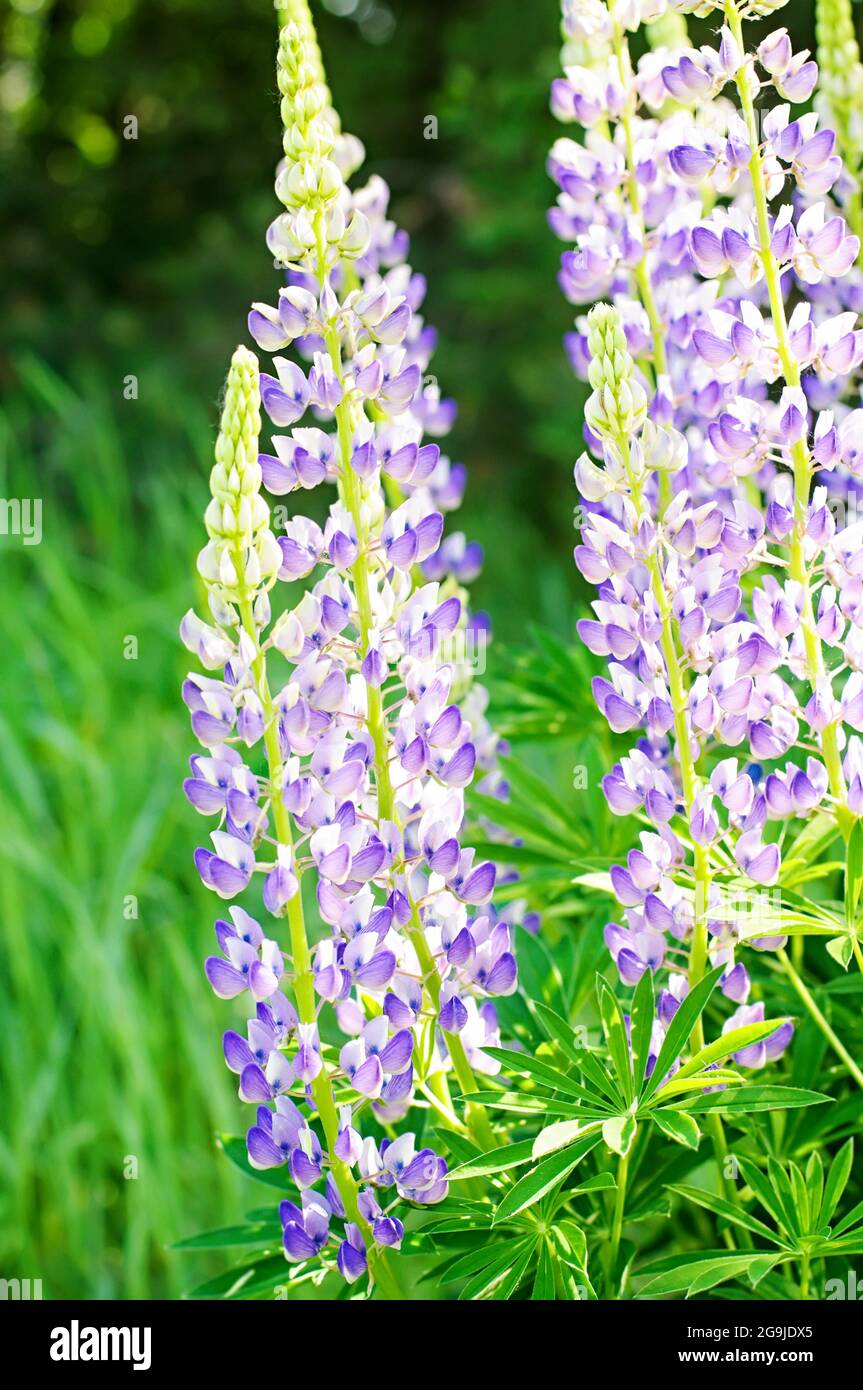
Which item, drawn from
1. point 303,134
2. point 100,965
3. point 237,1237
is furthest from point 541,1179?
point 100,965

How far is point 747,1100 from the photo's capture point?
941mm

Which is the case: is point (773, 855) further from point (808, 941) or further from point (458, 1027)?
point (808, 941)

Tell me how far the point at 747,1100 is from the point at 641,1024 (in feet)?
0.27

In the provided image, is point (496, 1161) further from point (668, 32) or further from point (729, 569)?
point (668, 32)

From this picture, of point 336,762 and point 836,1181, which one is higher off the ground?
point 336,762

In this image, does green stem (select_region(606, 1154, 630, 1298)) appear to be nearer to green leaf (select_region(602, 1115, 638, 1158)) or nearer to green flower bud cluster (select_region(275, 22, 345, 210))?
green leaf (select_region(602, 1115, 638, 1158))

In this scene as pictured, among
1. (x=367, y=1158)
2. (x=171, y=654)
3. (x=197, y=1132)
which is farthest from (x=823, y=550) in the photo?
(x=171, y=654)

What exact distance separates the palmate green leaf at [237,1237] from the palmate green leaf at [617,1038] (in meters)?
0.34

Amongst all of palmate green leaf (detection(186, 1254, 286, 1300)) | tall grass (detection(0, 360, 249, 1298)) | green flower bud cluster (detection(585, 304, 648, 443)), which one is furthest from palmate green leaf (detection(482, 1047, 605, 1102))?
tall grass (detection(0, 360, 249, 1298))

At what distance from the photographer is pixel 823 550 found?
100 cm

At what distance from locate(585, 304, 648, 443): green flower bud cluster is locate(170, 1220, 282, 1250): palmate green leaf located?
0.66m

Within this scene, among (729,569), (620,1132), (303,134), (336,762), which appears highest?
(303,134)

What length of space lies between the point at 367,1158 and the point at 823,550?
512mm

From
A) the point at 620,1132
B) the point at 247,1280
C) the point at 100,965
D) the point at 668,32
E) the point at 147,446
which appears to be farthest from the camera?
the point at 147,446
